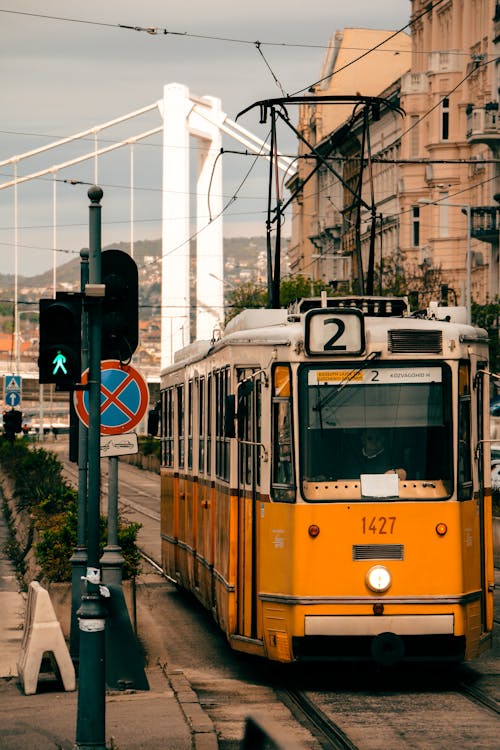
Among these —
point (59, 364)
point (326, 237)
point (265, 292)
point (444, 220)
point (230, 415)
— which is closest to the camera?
point (59, 364)

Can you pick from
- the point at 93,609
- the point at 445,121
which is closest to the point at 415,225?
the point at 445,121

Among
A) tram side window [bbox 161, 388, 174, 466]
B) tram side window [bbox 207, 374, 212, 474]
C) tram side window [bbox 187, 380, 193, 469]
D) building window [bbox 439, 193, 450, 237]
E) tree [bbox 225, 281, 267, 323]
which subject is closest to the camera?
tram side window [bbox 207, 374, 212, 474]

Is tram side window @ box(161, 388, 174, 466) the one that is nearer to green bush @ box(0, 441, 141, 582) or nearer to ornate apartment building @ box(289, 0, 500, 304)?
green bush @ box(0, 441, 141, 582)

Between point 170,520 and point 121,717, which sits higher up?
point 170,520

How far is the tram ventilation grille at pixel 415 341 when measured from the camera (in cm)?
1223

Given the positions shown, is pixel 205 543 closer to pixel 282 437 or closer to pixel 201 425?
pixel 201 425

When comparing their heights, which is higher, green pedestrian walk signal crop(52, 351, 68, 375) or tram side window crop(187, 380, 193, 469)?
green pedestrian walk signal crop(52, 351, 68, 375)

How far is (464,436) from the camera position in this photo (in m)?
12.3

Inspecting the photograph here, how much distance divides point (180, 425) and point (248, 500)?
18.2 feet

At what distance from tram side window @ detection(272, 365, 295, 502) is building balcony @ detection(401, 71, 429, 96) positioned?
6337 centimetres

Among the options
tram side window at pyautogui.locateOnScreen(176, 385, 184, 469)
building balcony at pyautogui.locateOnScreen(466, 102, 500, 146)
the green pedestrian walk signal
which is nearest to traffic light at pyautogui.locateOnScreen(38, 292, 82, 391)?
the green pedestrian walk signal

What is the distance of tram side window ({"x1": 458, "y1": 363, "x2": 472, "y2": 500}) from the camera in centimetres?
1222

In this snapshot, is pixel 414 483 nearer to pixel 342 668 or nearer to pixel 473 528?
pixel 473 528

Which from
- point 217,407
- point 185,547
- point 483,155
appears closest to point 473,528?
point 217,407
